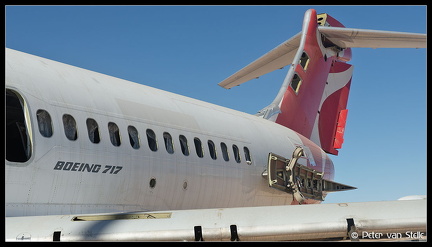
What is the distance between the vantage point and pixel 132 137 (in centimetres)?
861

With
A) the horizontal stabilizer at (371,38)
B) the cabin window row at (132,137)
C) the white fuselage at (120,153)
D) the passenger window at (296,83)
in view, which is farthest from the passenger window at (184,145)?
the horizontal stabilizer at (371,38)

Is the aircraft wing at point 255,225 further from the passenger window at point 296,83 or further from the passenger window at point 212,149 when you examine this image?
the passenger window at point 296,83

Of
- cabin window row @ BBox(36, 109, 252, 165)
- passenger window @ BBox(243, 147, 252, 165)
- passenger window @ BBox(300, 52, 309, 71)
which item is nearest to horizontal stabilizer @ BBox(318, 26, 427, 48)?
passenger window @ BBox(300, 52, 309, 71)

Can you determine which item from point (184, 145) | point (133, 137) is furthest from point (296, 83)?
point (133, 137)

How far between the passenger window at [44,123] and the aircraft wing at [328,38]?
35.6 feet

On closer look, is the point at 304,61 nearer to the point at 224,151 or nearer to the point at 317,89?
the point at 317,89

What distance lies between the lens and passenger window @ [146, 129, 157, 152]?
8.93 m

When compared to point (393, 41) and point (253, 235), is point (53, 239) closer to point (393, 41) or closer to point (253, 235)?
point (253, 235)

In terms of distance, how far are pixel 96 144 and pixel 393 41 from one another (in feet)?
34.1

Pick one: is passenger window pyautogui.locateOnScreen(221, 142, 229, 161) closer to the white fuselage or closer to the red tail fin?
the white fuselage

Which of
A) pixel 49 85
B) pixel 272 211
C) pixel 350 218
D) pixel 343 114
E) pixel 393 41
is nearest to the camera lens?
pixel 350 218

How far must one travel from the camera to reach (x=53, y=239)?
19.3 feet

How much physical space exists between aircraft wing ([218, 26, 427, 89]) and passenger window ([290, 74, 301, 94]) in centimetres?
158
